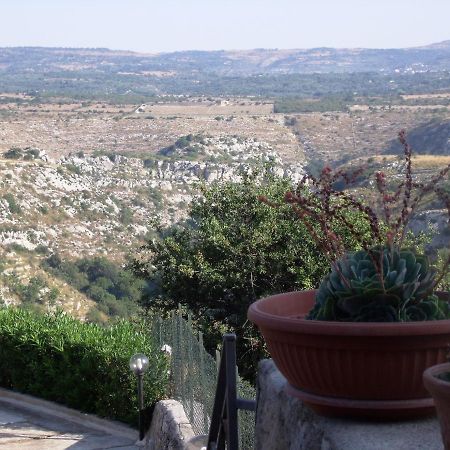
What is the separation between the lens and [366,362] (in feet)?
6.20

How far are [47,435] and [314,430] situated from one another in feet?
23.3

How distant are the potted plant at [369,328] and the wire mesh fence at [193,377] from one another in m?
2.38

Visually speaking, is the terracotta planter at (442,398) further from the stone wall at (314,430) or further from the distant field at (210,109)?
the distant field at (210,109)

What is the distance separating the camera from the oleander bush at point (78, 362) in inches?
339

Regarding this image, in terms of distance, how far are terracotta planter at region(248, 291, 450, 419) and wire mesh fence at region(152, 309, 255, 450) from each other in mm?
2419

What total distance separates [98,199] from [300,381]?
199ft

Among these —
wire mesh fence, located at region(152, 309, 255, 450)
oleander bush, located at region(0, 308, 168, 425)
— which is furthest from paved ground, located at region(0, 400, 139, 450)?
wire mesh fence, located at region(152, 309, 255, 450)

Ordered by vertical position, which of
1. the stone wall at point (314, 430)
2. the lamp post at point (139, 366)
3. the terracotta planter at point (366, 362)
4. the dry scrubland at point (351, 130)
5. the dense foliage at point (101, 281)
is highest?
A: the terracotta planter at point (366, 362)

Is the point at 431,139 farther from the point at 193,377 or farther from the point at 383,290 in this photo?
the point at 383,290

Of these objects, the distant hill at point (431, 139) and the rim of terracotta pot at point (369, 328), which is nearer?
the rim of terracotta pot at point (369, 328)

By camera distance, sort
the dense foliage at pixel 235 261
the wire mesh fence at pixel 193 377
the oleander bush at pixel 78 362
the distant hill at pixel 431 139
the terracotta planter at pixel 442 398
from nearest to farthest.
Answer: the terracotta planter at pixel 442 398
the wire mesh fence at pixel 193 377
the oleander bush at pixel 78 362
the dense foliage at pixel 235 261
the distant hill at pixel 431 139

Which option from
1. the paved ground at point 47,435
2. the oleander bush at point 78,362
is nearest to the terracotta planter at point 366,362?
the oleander bush at point 78,362

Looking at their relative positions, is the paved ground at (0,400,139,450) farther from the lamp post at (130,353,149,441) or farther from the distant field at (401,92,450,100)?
the distant field at (401,92,450,100)

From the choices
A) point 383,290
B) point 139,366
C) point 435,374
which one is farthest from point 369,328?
point 139,366
